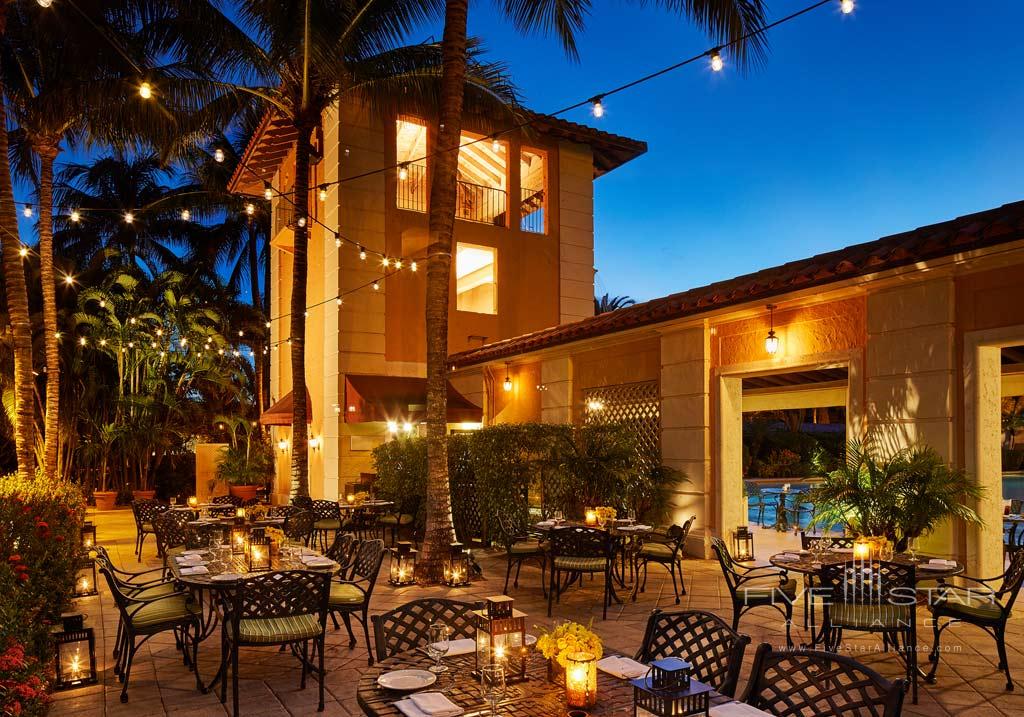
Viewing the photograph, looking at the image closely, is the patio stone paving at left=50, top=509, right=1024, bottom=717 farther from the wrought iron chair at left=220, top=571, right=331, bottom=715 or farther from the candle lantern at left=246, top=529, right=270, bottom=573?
the candle lantern at left=246, top=529, right=270, bottom=573

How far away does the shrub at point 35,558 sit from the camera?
3.96m

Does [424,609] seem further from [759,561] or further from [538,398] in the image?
[538,398]

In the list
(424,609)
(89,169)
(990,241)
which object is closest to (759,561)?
(990,241)

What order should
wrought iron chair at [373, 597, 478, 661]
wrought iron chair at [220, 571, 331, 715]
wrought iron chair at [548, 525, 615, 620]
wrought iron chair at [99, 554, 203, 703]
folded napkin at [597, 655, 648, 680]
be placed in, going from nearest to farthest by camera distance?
folded napkin at [597, 655, 648, 680]
wrought iron chair at [373, 597, 478, 661]
wrought iron chair at [220, 571, 331, 715]
wrought iron chair at [99, 554, 203, 703]
wrought iron chair at [548, 525, 615, 620]

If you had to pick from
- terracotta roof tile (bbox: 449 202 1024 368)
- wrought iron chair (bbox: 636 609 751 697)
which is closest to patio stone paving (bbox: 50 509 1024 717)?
wrought iron chair (bbox: 636 609 751 697)

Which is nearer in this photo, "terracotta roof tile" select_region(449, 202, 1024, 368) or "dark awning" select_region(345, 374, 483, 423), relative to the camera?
"terracotta roof tile" select_region(449, 202, 1024, 368)

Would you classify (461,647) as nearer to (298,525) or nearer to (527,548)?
(527,548)

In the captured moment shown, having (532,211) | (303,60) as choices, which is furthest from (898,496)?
(532,211)

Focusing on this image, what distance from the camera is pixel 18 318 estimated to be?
9.82m

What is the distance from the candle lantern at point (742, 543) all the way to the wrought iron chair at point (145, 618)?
6.78 metres

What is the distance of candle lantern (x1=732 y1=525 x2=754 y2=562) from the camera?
9.53m

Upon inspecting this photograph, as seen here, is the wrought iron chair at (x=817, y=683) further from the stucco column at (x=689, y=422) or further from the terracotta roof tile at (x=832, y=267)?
the stucco column at (x=689, y=422)

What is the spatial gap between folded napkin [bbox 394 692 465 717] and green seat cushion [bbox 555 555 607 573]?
4.55 metres

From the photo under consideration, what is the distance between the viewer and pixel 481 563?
33.4 ft
